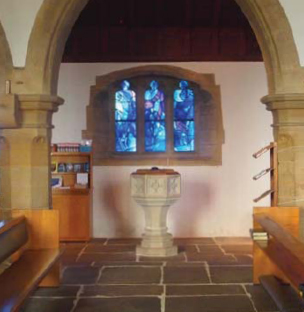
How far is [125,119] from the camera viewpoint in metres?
7.96

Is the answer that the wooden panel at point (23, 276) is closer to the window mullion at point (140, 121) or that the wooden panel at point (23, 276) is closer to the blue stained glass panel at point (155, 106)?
the window mullion at point (140, 121)

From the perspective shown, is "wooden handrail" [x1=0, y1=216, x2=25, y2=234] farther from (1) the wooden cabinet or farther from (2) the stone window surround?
(2) the stone window surround

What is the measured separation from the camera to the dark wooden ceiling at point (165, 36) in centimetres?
758

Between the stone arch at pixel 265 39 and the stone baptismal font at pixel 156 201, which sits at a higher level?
the stone arch at pixel 265 39

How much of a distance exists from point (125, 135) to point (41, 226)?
3.62m

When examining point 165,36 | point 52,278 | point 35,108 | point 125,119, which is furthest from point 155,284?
point 165,36

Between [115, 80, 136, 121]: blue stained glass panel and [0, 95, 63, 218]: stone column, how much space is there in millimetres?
3424

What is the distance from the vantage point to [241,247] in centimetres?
670

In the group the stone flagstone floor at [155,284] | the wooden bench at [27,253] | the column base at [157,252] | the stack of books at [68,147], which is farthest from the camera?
the stack of books at [68,147]

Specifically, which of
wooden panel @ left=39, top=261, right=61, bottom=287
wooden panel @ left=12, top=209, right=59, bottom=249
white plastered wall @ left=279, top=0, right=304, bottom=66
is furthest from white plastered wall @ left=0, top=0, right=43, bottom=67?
white plastered wall @ left=279, top=0, right=304, bottom=66

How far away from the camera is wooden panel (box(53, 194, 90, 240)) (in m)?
7.21

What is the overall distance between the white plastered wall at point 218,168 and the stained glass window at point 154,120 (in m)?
0.50

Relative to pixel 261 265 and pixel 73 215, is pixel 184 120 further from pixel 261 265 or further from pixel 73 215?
pixel 261 265

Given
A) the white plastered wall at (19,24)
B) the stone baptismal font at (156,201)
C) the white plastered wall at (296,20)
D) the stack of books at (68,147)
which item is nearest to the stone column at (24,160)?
the white plastered wall at (19,24)
